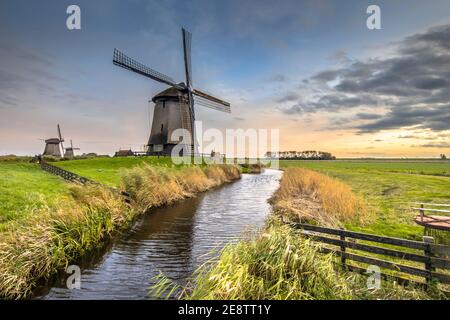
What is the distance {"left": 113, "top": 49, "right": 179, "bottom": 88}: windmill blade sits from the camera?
3828 centimetres

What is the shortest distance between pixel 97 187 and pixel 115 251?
19.4 ft

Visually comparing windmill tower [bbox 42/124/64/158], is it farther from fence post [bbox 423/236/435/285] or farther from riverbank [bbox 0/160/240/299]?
fence post [bbox 423/236/435/285]

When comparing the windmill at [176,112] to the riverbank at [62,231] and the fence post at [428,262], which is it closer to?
the riverbank at [62,231]

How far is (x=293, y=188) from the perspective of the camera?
20.4 m

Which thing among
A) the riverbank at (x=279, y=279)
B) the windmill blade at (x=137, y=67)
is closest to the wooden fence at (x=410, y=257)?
the riverbank at (x=279, y=279)

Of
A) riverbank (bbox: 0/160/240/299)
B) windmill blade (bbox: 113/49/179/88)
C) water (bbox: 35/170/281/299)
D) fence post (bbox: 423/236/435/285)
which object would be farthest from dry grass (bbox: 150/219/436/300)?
windmill blade (bbox: 113/49/179/88)

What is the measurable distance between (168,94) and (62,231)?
39625 millimetres

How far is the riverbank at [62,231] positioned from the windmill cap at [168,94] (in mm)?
29366

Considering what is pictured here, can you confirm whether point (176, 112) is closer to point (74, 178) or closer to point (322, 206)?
point (74, 178)

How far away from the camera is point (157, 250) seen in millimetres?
12062

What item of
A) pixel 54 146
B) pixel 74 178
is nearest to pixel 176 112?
pixel 74 178

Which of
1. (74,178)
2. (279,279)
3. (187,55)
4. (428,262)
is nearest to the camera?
(279,279)
